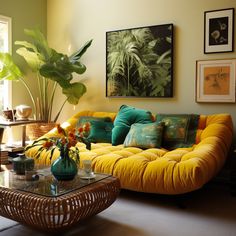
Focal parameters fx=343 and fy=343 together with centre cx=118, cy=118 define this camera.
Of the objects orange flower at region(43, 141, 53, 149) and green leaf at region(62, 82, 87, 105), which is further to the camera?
green leaf at region(62, 82, 87, 105)

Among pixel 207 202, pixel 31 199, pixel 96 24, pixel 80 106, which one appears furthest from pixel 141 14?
pixel 31 199

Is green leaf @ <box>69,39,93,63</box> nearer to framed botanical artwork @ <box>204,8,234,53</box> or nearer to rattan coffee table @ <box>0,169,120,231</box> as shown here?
framed botanical artwork @ <box>204,8,234,53</box>

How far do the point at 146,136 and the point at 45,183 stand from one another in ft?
5.11

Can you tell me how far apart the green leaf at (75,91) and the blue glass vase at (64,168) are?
226cm

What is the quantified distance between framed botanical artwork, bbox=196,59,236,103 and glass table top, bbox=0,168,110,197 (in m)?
Answer: 1.97

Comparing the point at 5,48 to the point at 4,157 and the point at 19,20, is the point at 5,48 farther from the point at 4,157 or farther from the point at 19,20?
the point at 4,157

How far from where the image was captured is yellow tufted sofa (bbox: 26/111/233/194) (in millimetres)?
2963

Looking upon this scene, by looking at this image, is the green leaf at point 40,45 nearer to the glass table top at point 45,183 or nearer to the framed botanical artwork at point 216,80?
the framed botanical artwork at point 216,80

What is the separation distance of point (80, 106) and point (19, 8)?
170 cm

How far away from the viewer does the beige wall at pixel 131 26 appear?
427cm

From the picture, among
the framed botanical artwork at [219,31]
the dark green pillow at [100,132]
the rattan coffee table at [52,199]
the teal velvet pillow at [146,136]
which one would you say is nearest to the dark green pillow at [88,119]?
the dark green pillow at [100,132]

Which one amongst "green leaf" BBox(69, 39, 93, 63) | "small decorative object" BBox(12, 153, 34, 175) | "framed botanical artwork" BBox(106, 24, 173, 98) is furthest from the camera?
"green leaf" BBox(69, 39, 93, 63)

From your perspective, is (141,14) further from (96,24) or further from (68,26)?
(68,26)

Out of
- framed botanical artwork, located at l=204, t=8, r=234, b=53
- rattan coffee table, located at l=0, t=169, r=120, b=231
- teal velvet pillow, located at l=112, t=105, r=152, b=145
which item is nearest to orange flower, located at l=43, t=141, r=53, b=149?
rattan coffee table, located at l=0, t=169, r=120, b=231
